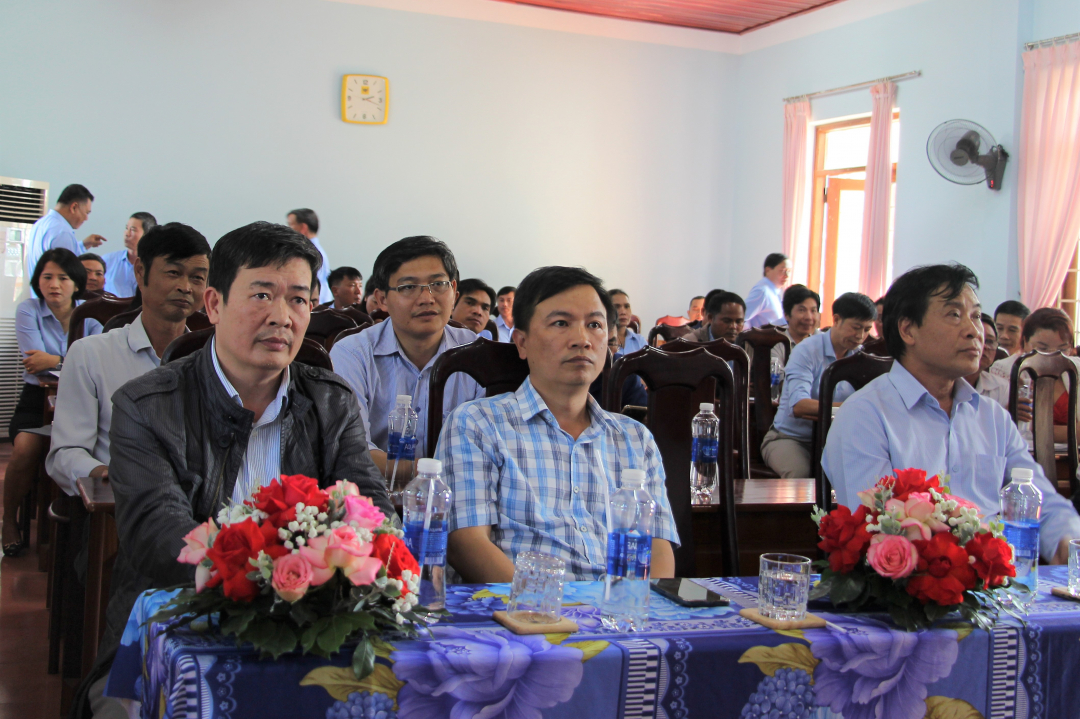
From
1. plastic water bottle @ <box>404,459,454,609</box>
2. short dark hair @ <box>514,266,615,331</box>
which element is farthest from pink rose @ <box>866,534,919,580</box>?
short dark hair @ <box>514,266,615,331</box>

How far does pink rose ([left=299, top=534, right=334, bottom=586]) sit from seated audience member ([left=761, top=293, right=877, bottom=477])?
2.92 meters

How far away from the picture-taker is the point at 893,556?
1362 mm

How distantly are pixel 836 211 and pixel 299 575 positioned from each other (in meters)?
8.51

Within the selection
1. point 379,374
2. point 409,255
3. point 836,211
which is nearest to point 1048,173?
point 836,211

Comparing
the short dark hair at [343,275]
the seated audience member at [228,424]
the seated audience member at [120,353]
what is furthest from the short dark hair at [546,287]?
the short dark hair at [343,275]

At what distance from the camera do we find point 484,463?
1.76m

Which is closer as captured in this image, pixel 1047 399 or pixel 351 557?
pixel 351 557

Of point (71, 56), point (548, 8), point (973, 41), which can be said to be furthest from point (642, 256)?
point (71, 56)

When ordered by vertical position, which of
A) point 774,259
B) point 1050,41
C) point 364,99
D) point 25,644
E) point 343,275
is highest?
point 1050,41

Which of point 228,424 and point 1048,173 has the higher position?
point 1048,173

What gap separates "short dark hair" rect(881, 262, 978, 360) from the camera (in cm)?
208

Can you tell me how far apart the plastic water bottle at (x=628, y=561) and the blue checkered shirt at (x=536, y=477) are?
0.36 meters

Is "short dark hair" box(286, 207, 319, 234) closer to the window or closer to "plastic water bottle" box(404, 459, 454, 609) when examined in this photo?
the window

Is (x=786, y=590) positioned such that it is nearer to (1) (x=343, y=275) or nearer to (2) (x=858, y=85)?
(1) (x=343, y=275)
